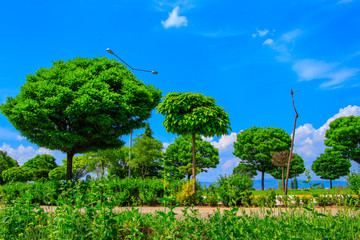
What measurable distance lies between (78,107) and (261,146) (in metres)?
29.8

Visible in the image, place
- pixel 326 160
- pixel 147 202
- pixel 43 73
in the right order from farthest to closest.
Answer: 1. pixel 326 160
2. pixel 43 73
3. pixel 147 202

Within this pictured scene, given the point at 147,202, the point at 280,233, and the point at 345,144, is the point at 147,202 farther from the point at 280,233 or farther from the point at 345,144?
the point at 345,144

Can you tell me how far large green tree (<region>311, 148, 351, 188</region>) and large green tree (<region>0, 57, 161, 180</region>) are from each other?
2934 centimetres

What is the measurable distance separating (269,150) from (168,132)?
28402 mm

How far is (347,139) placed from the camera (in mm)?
36812

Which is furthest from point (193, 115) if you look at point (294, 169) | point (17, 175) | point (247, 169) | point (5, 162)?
point (5, 162)

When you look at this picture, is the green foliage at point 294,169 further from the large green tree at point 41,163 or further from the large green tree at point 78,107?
the large green tree at point 41,163

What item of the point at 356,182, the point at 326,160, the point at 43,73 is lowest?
the point at 356,182

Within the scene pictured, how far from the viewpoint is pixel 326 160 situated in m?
36.5

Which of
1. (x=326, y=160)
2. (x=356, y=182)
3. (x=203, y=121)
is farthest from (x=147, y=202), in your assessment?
(x=326, y=160)

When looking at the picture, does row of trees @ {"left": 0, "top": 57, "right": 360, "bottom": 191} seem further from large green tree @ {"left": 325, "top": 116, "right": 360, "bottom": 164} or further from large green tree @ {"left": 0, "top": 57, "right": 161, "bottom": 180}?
large green tree @ {"left": 325, "top": 116, "right": 360, "bottom": 164}

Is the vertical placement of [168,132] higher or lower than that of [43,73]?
lower

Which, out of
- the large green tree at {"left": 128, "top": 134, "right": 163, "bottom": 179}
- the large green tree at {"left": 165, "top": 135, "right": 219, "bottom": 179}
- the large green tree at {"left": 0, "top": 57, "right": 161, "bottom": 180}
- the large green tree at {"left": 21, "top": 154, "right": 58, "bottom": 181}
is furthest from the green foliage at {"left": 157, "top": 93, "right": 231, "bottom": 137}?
the large green tree at {"left": 21, "top": 154, "right": 58, "bottom": 181}

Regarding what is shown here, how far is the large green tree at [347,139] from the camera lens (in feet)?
118
